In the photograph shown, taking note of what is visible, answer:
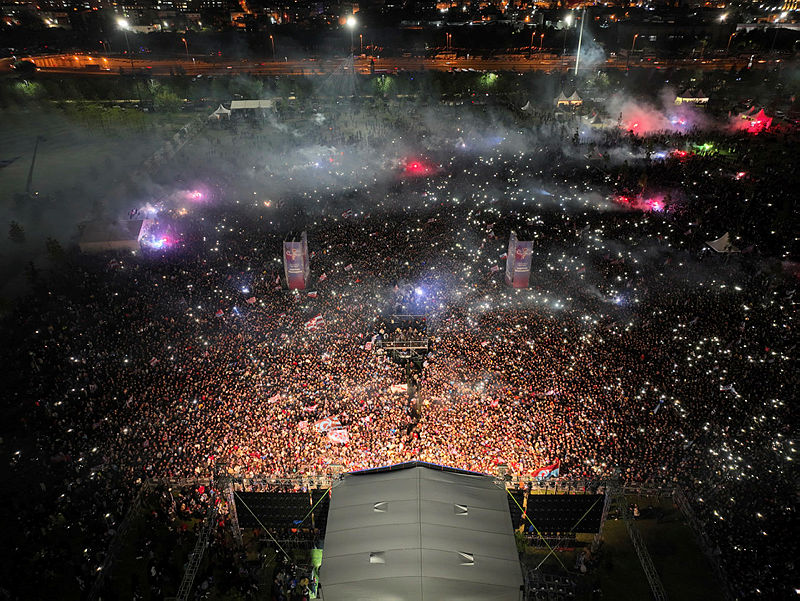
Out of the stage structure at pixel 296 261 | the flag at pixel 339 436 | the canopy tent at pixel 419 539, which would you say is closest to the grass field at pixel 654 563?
the canopy tent at pixel 419 539

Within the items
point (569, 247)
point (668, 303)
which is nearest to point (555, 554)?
point (668, 303)

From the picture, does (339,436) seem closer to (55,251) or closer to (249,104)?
(55,251)

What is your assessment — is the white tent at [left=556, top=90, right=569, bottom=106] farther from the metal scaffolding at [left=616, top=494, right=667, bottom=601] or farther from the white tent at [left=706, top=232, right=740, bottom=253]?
the metal scaffolding at [left=616, top=494, right=667, bottom=601]

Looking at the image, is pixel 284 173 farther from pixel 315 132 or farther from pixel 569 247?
pixel 569 247

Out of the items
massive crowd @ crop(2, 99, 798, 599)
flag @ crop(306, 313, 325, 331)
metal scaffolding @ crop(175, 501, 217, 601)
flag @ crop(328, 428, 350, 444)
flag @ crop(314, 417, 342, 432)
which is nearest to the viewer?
metal scaffolding @ crop(175, 501, 217, 601)

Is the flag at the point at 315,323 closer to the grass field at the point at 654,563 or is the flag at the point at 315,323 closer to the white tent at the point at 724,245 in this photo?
the grass field at the point at 654,563

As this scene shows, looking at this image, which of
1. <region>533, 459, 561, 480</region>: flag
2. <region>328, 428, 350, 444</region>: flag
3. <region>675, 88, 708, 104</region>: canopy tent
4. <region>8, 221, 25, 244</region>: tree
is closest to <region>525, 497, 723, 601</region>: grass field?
<region>533, 459, 561, 480</region>: flag

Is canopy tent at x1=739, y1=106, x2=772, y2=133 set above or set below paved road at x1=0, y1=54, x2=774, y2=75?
below
